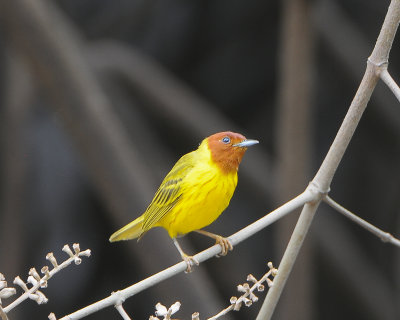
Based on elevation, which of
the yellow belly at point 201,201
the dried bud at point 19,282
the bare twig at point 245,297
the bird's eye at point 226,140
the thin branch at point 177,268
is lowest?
the bare twig at point 245,297

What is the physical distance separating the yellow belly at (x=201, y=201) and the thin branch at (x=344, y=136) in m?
0.56

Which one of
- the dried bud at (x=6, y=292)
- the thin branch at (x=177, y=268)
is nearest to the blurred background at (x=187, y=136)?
the thin branch at (x=177, y=268)

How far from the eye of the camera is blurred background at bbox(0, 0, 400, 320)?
15.3 ft

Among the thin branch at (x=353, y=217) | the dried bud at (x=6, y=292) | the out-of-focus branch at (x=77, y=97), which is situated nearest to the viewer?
the dried bud at (x=6, y=292)

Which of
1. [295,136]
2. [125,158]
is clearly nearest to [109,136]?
[125,158]

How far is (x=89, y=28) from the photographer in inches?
265

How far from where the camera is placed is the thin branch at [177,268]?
1.64m

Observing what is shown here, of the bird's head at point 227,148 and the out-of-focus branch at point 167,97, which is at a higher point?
the out-of-focus branch at point 167,97

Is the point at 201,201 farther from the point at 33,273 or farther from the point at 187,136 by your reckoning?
the point at 187,136

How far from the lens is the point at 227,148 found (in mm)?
2270

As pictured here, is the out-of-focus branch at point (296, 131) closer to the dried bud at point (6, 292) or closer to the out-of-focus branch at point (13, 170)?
the out-of-focus branch at point (13, 170)

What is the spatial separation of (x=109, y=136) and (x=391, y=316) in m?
2.51

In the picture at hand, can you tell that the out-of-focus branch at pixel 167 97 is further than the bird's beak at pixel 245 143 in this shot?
Yes

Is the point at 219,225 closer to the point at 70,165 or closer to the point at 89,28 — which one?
the point at 70,165
